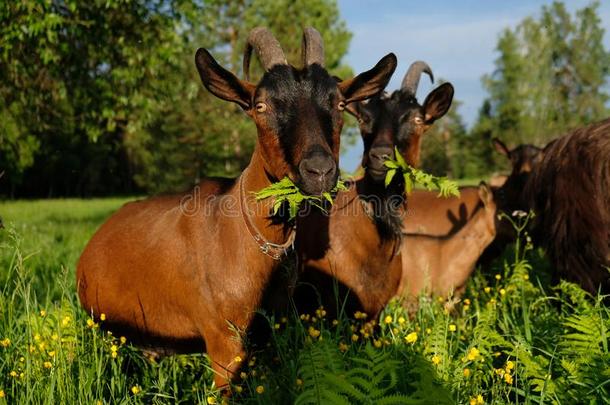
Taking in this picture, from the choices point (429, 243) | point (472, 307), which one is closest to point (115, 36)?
point (429, 243)

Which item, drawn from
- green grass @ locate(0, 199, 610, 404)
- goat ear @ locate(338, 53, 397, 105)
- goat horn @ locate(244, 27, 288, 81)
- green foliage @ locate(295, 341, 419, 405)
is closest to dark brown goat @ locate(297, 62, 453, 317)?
green grass @ locate(0, 199, 610, 404)

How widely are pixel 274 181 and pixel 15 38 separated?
7191mm

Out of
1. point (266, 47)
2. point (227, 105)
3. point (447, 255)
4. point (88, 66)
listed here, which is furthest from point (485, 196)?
point (227, 105)

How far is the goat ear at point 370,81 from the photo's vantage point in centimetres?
397

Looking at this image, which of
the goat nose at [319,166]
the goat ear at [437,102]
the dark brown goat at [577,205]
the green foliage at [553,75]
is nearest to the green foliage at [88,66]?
the goat nose at [319,166]

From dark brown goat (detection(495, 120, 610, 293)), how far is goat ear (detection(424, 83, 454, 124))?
1.02 metres

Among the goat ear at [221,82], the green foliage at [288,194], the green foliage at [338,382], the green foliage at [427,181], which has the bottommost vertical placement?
the green foliage at [338,382]

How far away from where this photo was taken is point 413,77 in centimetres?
600

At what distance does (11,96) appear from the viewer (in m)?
10.8

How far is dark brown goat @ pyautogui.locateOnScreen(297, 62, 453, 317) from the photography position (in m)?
4.75

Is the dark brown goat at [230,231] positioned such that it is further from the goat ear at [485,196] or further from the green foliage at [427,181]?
the goat ear at [485,196]

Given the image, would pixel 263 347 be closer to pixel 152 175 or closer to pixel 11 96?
pixel 11 96

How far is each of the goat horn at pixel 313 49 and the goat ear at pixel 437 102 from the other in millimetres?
1808

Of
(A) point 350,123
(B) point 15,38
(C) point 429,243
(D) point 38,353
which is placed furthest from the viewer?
(A) point 350,123
